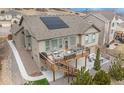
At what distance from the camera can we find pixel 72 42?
590cm

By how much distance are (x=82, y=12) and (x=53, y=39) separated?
49.1 inches

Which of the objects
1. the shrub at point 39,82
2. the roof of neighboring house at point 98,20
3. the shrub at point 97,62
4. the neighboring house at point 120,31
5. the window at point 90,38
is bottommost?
the shrub at point 39,82

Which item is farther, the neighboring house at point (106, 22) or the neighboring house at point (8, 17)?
the neighboring house at point (106, 22)

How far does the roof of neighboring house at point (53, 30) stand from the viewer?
5711 mm

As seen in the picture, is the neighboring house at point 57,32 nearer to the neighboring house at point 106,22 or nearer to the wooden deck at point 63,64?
the neighboring house at point 106,22

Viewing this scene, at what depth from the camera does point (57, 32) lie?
5.76 m

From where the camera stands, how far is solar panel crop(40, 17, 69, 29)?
5.80 meters

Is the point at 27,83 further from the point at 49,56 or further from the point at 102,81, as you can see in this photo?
the point at 102,81

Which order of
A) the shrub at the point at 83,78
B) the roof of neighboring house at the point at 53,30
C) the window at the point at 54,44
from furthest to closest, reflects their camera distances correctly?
1. the window at the point at 54,44
2. the roof of neighboring house at the point at 53,30
3. the shrub at the point at 83,78

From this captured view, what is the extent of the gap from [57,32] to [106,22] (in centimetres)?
161

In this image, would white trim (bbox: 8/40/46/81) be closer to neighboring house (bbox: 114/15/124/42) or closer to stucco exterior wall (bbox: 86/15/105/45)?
stucco exterior wall (bbox: 86/15/105/45)

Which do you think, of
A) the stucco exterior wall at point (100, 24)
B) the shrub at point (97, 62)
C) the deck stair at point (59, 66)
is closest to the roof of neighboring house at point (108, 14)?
the stucco exterior wall at point (100, 24)
